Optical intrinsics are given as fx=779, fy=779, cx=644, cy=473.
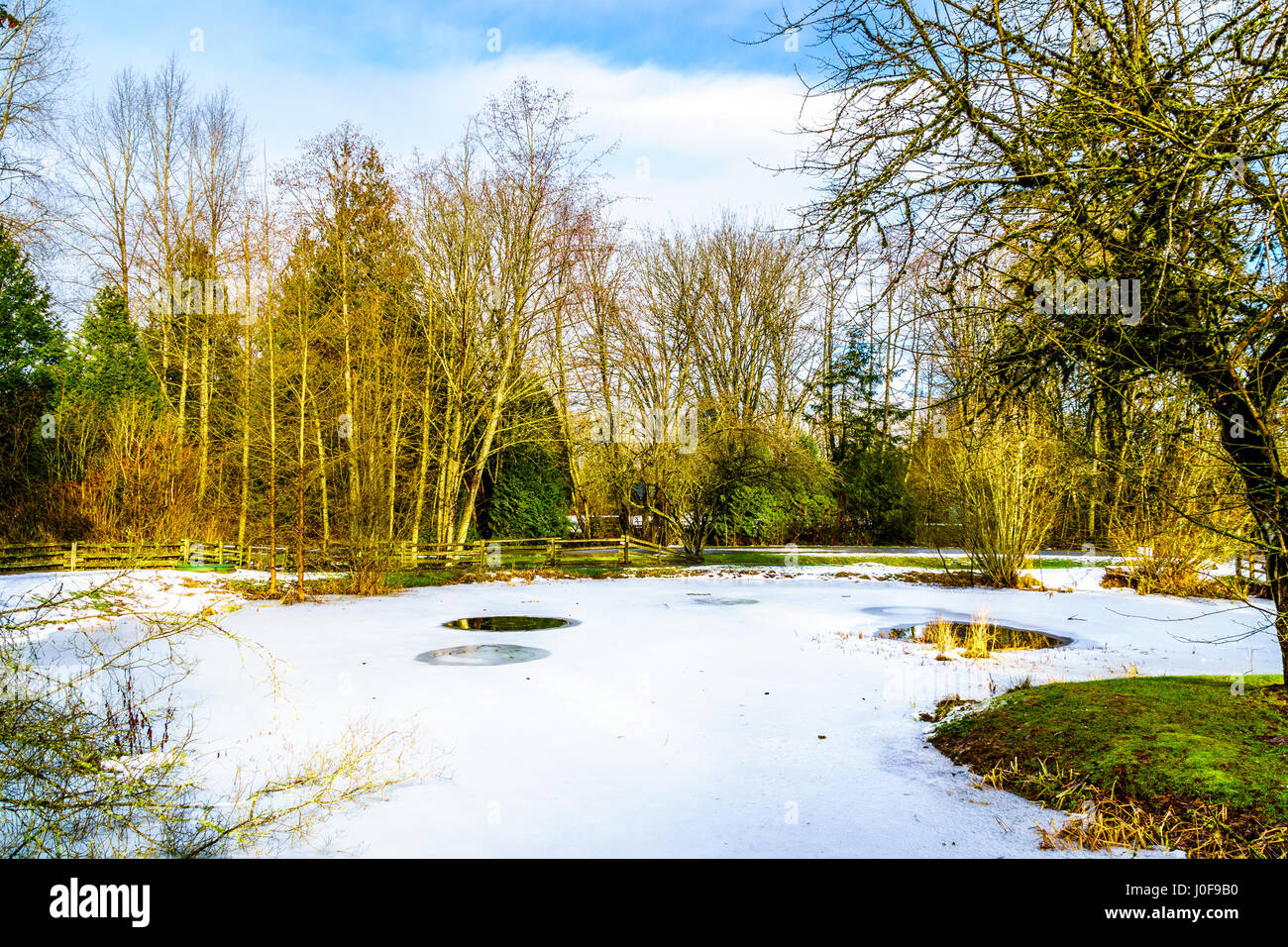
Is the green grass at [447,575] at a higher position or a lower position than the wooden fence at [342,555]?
lower

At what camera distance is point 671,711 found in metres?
6.79

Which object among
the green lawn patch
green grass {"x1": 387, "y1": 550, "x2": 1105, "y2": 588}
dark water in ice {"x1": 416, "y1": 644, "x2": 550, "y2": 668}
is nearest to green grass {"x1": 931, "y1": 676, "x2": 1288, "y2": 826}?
the green lawn patch

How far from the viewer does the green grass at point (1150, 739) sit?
13.4 ft

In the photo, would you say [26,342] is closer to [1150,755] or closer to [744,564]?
[744,564]

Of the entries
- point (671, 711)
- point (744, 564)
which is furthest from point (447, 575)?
point (671, 711)

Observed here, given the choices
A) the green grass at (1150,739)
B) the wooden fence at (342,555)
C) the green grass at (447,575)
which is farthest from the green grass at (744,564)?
the green grass at (1150,739)

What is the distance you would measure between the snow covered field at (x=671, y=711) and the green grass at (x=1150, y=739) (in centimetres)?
40

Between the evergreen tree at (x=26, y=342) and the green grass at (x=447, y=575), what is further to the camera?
the evergreen tree at (x=26, y=342)

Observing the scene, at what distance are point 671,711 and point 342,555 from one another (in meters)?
10.6

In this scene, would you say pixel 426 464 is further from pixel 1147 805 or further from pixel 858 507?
pixel 1147 805

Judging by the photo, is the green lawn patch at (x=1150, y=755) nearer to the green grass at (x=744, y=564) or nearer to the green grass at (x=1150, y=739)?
the green grass at (x=1150, y=739)

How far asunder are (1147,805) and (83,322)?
27090 mm

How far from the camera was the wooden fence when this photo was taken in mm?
15516
